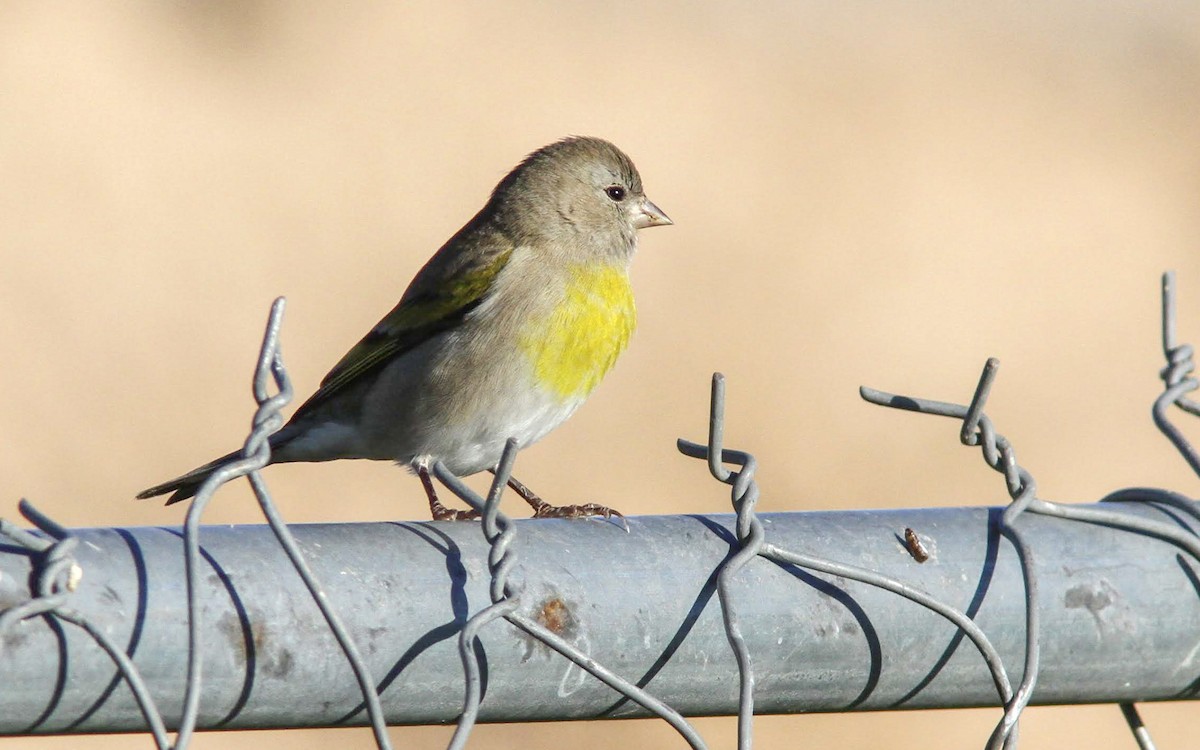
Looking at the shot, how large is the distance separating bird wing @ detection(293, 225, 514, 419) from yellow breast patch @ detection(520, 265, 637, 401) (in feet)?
0.93

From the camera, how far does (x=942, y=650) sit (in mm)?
2189

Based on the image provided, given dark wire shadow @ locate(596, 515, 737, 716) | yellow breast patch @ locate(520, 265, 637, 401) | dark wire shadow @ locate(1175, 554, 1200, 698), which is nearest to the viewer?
dark wire shadow @ locate(596, 515, 737, 716)

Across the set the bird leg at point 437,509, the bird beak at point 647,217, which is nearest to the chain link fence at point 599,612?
the bird leg at point 437,509

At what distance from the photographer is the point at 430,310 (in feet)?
17.2

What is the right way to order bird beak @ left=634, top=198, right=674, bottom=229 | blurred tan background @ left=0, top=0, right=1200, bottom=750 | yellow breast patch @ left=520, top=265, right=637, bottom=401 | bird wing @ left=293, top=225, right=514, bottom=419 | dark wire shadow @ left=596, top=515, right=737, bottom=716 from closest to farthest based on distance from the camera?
dark wire shadow @ left=596, top=515, right=737, bottom=716
yellow breast patch @ left=520, top=265, right=637, bottom=401
bird wing @ left=293, top=225, right=514, bottom=419
bird beak @ left=634, top=198, right=674, bottom=229
blurred tan background @ left=0, top=0, right=1200, bottom=750

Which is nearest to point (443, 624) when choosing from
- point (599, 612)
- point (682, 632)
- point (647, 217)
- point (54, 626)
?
point (599, 612)

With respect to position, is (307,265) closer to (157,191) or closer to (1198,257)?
(157,191)

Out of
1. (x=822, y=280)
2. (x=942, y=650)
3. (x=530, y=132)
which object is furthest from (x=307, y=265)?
(x=942, y=650)

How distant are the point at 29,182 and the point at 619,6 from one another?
770 centimetres

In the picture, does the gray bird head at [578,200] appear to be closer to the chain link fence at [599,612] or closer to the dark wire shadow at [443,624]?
the chain link fence at [599,612]

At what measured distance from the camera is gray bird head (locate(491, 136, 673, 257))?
5570mm

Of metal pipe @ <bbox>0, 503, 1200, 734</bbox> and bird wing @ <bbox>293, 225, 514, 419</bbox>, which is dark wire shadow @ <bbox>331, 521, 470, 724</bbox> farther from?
bird wing @ <bbox>293, 225, 514, 419</bbox>

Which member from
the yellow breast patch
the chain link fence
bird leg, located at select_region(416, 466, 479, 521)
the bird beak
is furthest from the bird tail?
the chain link fence

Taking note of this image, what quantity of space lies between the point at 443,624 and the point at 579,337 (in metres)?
3.02
